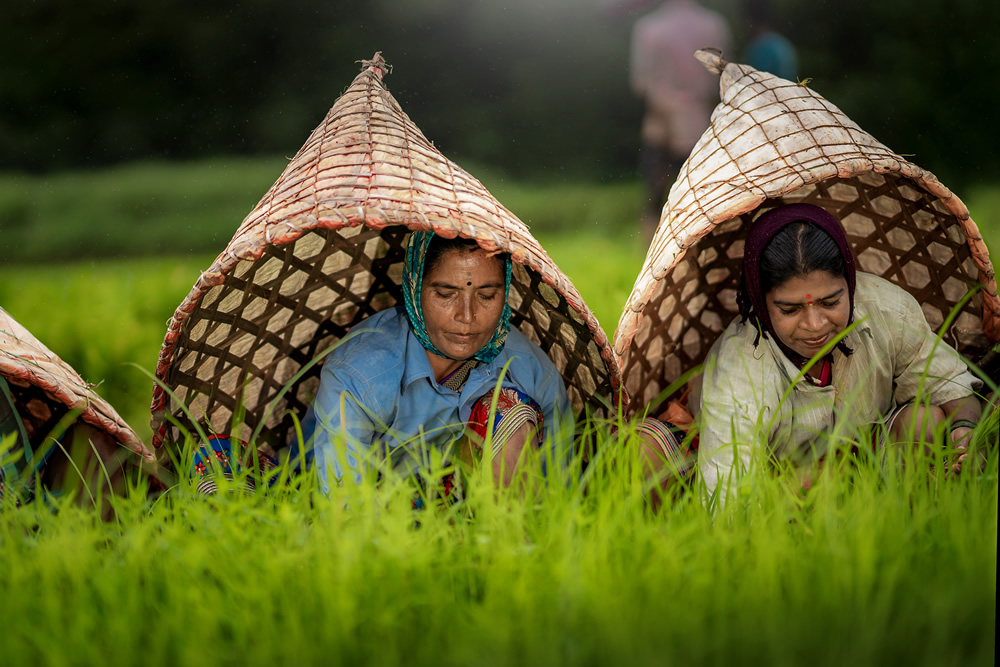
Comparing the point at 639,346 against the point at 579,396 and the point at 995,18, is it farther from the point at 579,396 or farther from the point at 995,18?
the point at 995,18

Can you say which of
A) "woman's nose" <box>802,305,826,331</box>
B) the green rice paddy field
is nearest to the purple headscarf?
"woman's nose" <box>802,305,826,331</box>

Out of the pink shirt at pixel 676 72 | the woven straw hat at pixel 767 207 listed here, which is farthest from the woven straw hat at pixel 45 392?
the pink shirt at pixel 676 72

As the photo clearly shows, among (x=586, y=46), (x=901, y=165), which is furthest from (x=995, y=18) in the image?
(x=901, y=165)

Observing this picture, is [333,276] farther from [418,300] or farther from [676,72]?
[676,72]

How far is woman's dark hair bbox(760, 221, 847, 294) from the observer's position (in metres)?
2.06

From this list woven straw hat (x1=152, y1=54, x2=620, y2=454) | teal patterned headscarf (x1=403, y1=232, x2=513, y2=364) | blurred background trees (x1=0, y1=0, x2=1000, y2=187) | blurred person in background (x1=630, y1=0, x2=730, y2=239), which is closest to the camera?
woven straw hat (x1=152, y1=54, x2=620, y2=454)

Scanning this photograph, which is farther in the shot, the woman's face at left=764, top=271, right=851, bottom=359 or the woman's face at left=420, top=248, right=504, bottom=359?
the woman's face at left=420, top=248, right=504, bottom=359

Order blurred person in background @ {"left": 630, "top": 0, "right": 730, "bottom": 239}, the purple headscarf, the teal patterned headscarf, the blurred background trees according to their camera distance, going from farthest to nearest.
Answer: the blurred background trees
blurred person in background @ {"left": 630, "top": 0, "right": 730, "bottom": 239}
the teal patterned headscarf
the purple headscarf

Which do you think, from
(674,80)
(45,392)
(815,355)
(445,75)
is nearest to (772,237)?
(815,355)

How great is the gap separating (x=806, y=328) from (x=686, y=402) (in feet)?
2.14

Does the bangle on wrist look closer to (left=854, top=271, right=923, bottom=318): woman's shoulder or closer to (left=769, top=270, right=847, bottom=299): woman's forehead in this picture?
(left=854, top=271, right=923, bottom=318): woman's shoulder

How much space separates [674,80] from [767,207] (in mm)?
2931

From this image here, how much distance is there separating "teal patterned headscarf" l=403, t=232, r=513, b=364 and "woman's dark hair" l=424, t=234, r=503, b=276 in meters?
0.01

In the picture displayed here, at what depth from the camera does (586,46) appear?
9.11 meters
